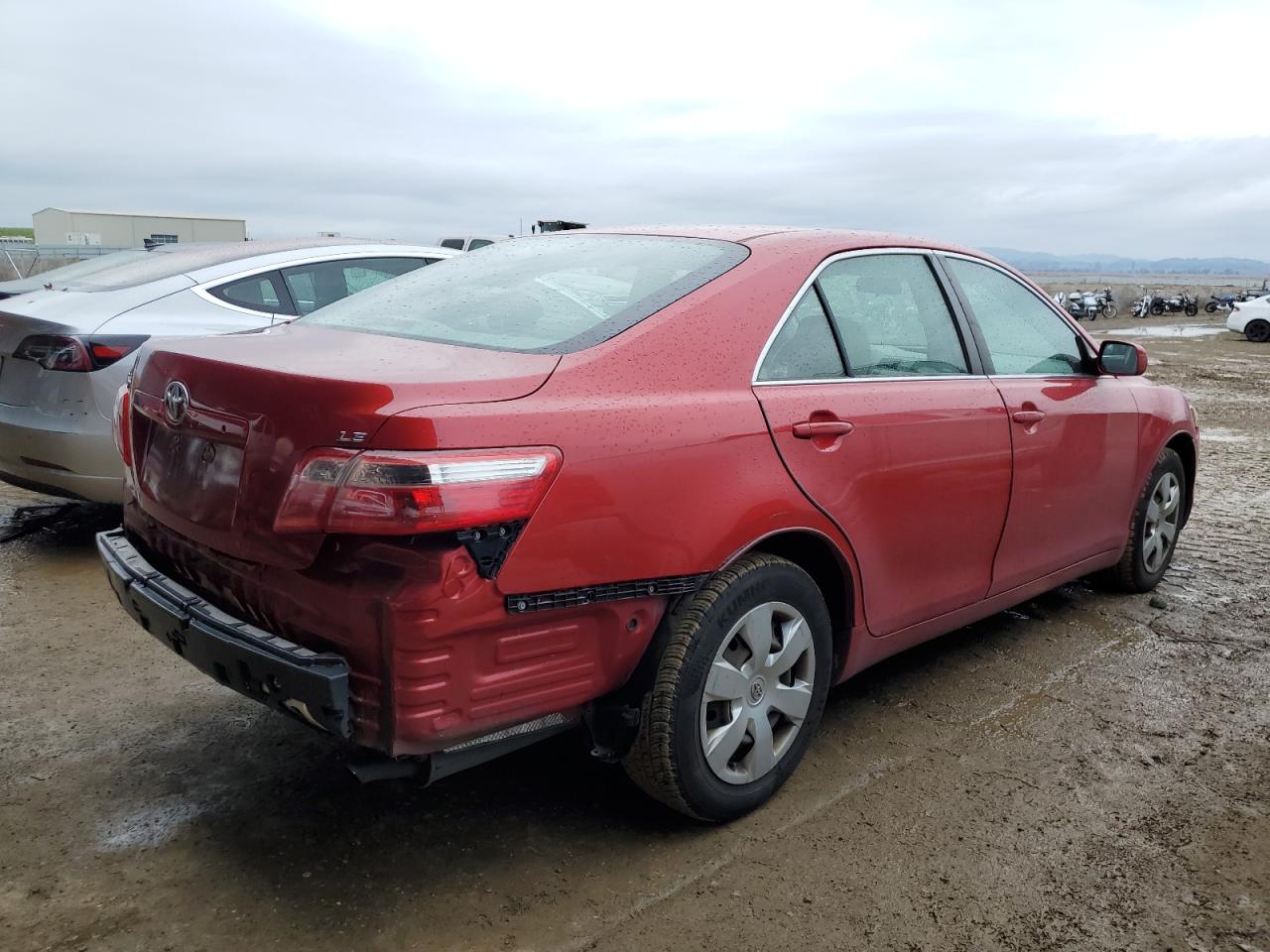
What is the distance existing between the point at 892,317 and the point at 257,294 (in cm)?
368

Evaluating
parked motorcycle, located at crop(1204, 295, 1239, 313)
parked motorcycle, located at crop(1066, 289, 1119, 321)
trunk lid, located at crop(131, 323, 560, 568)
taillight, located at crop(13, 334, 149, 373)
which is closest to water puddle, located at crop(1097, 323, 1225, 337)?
parked motorcycle, located at crop(1066, 289, 1119, 321)

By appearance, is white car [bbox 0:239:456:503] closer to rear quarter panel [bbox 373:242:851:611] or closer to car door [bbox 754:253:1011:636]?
rear quarter panel [bbox 373:242:851:611]

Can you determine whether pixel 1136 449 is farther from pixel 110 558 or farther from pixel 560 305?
pixel 110 558

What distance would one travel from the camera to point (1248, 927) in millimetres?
2520

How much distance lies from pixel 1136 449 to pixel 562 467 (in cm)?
316

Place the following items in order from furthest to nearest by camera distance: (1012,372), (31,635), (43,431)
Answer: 1. (43,431)
2. (31,635)
3. (1012,372)

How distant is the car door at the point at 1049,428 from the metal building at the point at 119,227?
38.8 m

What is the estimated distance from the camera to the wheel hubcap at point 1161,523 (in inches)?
191

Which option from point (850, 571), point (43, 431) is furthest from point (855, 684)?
point (43, 431)

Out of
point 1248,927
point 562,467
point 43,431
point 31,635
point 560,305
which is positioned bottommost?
point 31,635

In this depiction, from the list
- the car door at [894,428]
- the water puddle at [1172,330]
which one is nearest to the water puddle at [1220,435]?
the car door at [894,428]

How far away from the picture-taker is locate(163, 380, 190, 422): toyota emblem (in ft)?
8.39

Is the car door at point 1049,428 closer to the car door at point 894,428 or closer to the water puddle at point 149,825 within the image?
the car door at point 894,428

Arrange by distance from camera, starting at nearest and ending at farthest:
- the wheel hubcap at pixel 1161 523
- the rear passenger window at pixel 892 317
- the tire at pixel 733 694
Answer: the tire at pixel 733 694 → the rear passenger window at pixel 892 317 → the wheel hubcap at pixel 1161 523
